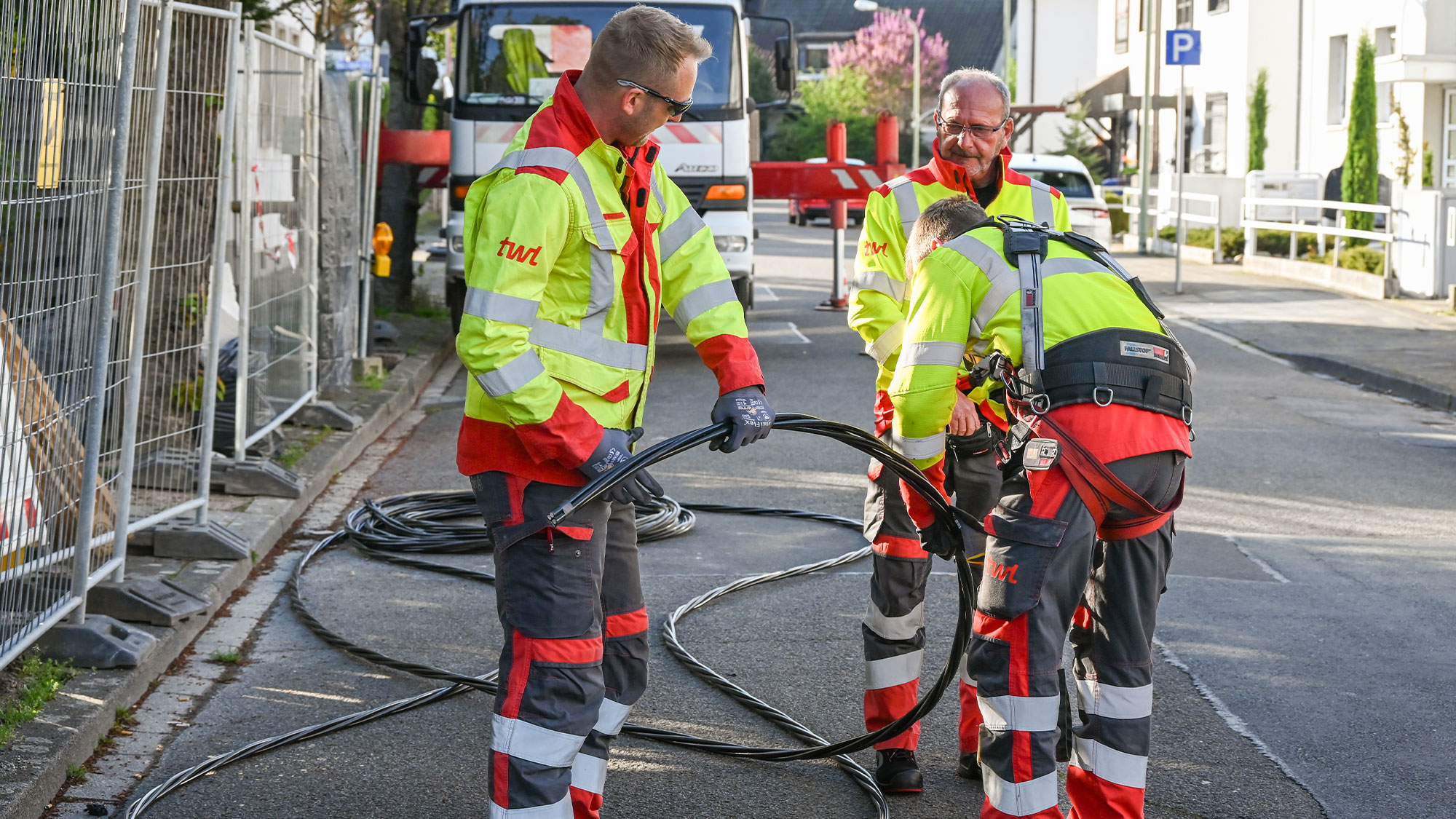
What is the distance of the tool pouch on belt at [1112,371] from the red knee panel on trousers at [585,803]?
143 cm

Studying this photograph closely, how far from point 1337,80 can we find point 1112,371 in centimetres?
2875

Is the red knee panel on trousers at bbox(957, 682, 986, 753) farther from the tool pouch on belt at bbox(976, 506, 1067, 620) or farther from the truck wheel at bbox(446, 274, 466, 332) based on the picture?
the truck wheel at bbox(446, 274, 466, 332)

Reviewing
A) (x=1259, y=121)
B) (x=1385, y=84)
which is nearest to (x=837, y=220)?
(x=1385, y=84)

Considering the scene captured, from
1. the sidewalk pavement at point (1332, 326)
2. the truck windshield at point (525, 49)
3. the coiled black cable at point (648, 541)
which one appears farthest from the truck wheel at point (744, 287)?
the coiled black cable at point (648, 541)

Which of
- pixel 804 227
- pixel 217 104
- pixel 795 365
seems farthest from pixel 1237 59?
pixel 217 104

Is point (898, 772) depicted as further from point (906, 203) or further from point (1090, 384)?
point (906, 203)

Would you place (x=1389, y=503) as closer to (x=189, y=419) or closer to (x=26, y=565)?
(x=189, y=419)

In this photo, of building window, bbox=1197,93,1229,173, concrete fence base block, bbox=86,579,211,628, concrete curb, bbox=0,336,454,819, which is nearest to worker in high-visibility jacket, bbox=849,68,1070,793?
concrete curb, bbox=0,336,454,819

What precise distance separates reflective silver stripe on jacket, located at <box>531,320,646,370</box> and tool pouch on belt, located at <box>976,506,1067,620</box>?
911 millimetres

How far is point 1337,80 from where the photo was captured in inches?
1156

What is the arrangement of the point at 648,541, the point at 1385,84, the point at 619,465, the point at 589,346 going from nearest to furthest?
the point at 619,465
the point at 589,346
the point at 648,541
the point at 1385,84

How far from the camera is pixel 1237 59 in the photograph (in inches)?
1282

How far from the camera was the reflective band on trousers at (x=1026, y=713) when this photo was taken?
11.2 feet

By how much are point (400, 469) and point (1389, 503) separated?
552 cm
